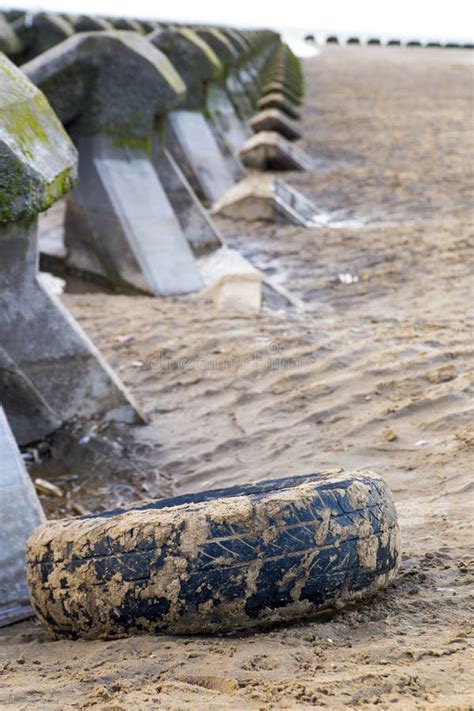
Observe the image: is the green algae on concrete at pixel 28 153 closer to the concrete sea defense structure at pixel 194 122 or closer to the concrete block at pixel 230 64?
the concrete sea defense structure at pixel 194 122

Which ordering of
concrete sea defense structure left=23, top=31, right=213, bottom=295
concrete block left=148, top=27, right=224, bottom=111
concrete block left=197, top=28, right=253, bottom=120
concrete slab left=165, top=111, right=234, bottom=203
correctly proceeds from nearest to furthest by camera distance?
1. concrete sea defense structure left=23, top=31, right=213, bottom=295
2. concrete block left=148, top=27, right=224, bottom=111
3. concrete slab left=165, top=111, right=234, bottom=203
4. concrete block left=197, top=28, right=253, bottom=120

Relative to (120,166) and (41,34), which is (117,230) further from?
(41,34)

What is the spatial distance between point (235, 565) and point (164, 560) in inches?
7.7

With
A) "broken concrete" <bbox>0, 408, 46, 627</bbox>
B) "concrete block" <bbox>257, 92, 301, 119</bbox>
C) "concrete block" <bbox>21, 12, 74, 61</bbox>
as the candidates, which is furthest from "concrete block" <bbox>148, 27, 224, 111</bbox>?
"concrete block" <bbox>257, 92, 301, 119</bbox>

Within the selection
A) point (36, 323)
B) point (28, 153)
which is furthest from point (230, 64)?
point (28, 153)

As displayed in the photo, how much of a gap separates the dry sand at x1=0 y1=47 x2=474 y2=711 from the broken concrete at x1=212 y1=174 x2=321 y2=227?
0.34 m

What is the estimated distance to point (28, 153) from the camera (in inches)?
173

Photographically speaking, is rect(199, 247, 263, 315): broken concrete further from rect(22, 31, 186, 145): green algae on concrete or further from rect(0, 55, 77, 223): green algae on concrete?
rect(0, 55, 77, 223): green algae on concrete

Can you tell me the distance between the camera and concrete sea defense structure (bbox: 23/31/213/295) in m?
7.88

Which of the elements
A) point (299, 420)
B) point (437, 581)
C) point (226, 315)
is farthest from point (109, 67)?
point (437, 581)

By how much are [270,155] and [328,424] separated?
10296 mm

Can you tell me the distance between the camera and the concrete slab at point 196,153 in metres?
12.3

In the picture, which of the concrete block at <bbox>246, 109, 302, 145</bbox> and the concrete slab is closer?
the concrete slab

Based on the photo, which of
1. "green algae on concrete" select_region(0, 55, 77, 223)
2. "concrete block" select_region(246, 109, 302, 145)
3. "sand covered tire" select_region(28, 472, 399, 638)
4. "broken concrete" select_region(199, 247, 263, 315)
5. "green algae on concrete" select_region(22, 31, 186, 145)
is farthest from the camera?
"concrete block" select_region(246, 109, 302, 145)
